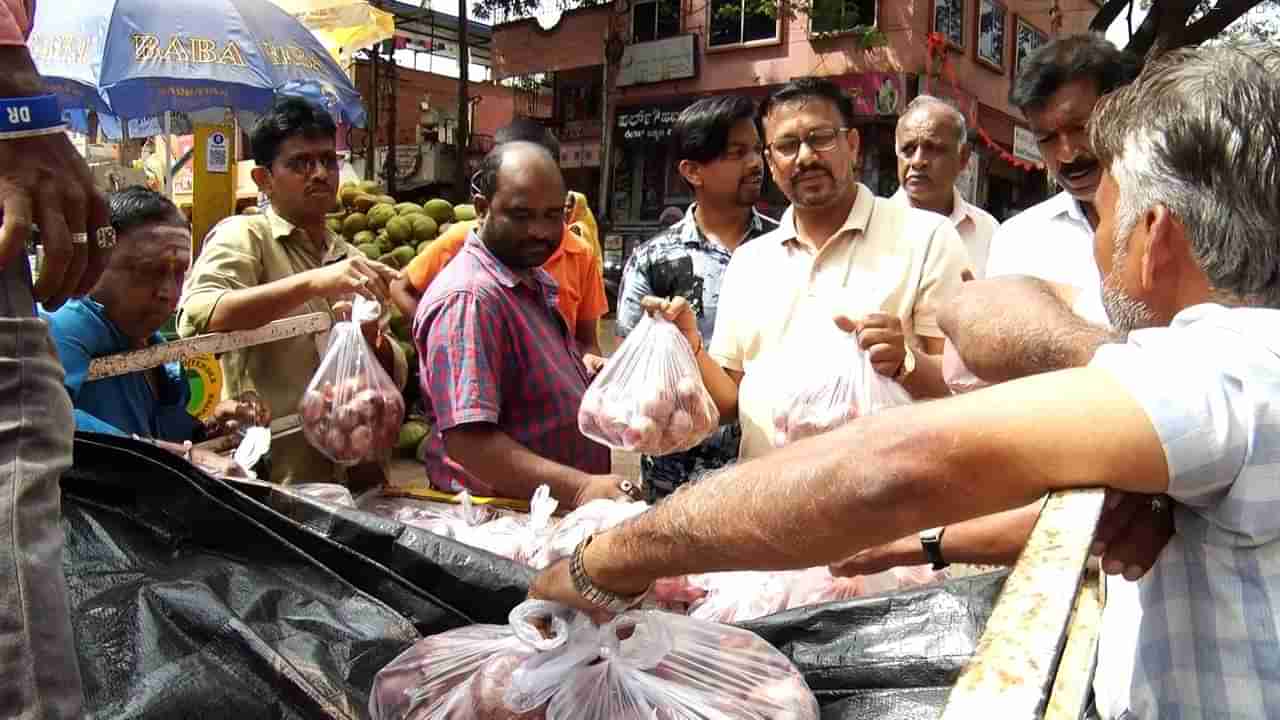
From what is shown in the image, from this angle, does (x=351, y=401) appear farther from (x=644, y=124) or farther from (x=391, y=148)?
(x=391, y=148)

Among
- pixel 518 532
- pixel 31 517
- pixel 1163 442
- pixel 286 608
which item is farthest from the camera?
pixel 518 532

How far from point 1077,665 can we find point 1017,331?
2.24ft

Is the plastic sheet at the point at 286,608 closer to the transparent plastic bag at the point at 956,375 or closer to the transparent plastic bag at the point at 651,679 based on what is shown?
the transparent plastic bag at the point at 651,679

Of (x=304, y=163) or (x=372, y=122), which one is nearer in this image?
(x=304, y=163)

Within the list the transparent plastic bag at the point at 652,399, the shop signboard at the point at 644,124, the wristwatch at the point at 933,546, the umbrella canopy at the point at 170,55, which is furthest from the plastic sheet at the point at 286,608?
the shop signboard at the point at 644,124

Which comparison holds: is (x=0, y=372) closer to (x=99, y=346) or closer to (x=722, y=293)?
(x=99, y=346)

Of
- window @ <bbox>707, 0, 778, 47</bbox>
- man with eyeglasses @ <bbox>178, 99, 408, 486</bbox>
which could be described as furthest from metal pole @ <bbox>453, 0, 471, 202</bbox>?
man with eyeglasses @ <bbox>178, 99, 408, 486</bbox>

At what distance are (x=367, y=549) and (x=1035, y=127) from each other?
7.35 ft

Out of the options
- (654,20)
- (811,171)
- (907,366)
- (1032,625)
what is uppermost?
(654,20)

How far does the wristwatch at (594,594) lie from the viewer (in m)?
1.14

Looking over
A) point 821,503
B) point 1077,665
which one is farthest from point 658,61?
point 1077,665

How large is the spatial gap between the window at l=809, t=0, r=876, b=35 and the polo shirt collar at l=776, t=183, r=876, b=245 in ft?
47.6

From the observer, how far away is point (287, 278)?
2711mm

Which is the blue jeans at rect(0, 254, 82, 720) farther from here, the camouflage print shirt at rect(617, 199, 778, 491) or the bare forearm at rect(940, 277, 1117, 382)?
the camouflage print shirt at rect(617, 199, 778, 491)
